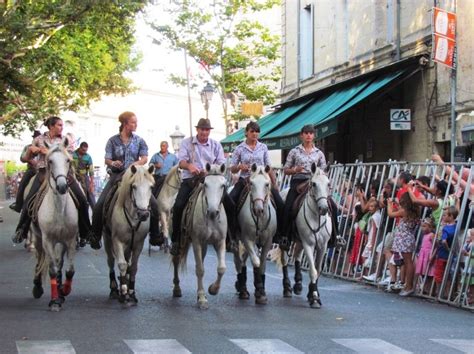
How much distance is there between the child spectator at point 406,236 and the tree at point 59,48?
11.3m

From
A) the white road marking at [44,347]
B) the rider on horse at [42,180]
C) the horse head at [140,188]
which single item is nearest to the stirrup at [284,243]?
the horse head at [140,188]

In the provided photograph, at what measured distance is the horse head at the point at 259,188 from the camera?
39.1 ft

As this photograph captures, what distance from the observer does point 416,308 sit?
12.7 meters

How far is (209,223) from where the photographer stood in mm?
11883

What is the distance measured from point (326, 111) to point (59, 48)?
14.3m

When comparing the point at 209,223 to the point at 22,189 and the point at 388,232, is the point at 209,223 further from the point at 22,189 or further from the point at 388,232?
the point at 388,232

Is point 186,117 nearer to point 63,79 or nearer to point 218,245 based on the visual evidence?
point 63,79

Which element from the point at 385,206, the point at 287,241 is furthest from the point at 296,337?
the point at 385,206

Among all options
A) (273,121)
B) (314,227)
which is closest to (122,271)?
(314,227)

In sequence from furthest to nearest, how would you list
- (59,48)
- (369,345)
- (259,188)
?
(59,48) < (259,188) < (369,345)

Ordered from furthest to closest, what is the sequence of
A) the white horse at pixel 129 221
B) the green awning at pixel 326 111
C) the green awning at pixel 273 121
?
1. the green awning at pixel 273 121
2. the green awning at pixel 326 111
3. the white horse at pixel 129 221

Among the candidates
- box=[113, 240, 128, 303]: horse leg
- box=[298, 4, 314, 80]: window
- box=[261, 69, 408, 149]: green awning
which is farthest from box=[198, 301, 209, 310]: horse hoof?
box=[298, 4, 314, 80]: window

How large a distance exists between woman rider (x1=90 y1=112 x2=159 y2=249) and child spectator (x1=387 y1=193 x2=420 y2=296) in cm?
419

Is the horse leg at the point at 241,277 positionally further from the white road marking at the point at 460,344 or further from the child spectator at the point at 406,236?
the white road marking at the point at 460,344
